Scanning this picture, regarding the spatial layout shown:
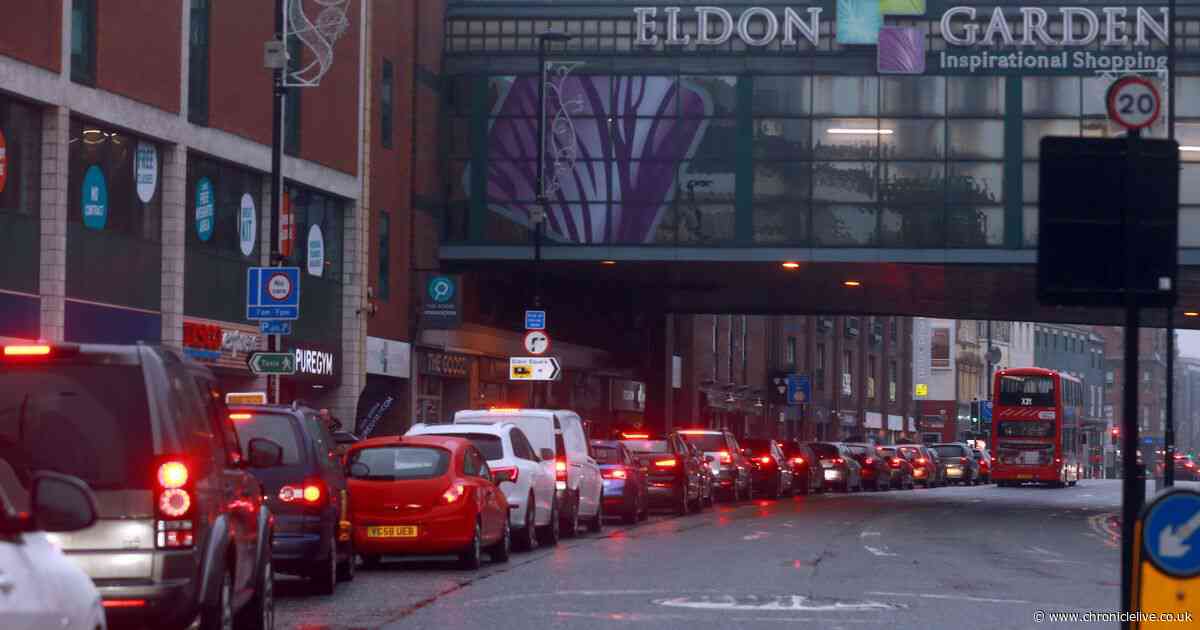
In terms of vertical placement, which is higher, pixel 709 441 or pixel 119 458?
pixel 119 458

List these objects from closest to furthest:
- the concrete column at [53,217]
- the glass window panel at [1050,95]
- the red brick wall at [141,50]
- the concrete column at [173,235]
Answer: the concrete column at [53,217] < the red brick wall at [141,50] < the concrete column at [173,235] < the glass window panel at [1050,95]

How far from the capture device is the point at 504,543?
901 inches

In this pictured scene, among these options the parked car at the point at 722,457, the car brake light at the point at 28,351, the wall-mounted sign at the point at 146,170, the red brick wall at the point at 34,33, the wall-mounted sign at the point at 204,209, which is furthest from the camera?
the parked car at the point at 722,457

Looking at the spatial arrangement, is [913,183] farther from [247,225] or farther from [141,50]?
[141,50]

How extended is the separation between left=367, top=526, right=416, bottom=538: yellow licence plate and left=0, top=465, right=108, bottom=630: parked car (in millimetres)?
13592

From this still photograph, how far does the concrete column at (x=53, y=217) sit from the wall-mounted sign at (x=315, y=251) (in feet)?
38.5

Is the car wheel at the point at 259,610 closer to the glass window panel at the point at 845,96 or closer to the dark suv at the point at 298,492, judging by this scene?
the dark suv at the point at 298,492

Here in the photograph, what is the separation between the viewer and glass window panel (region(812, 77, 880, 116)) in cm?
4775

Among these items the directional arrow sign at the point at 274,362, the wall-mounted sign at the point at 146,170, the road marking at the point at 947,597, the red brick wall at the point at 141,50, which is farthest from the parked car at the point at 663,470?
the road marking at the point at 947,597

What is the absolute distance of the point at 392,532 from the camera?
837 inches

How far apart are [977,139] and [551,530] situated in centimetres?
2410

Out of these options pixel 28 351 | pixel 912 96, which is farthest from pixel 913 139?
pixel 28 351

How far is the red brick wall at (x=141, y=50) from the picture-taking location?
1272 inches

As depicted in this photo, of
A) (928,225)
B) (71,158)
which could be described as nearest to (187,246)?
(71,158)
